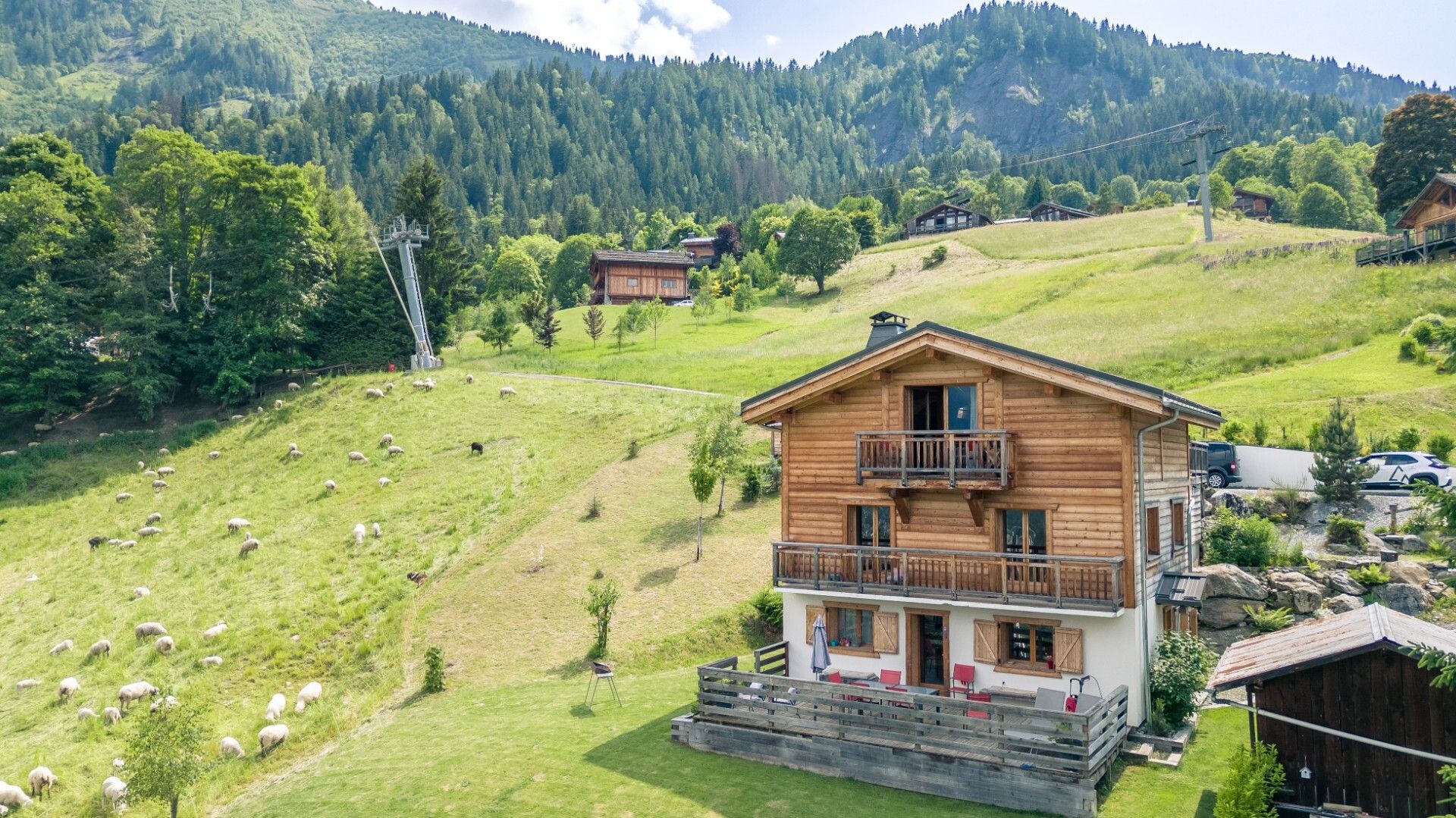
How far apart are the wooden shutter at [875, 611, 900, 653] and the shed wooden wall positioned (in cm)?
879

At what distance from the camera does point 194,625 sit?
110 ft

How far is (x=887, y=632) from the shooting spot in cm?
2359

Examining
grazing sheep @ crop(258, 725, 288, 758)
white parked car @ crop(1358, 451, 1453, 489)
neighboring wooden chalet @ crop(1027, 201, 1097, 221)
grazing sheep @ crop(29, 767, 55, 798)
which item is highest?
neighboring wooden chalet @ crop(1027, 201, 1097, 221)

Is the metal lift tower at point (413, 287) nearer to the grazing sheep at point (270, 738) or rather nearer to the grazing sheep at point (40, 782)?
the grazing sheep at point (270, 738)

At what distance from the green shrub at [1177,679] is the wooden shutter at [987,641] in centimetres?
327

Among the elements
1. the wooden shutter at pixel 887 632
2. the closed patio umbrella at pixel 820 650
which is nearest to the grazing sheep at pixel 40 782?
the closed patio umbrella at pixel 820 650

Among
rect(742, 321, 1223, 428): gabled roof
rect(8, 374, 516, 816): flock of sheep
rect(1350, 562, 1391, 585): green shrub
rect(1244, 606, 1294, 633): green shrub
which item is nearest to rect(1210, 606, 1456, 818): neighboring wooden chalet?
rect(742, 321, 1223, 428): gabled roof

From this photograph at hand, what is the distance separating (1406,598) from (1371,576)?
964 mm

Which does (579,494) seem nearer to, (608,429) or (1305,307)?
(608,429)

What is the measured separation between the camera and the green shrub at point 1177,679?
830 inches

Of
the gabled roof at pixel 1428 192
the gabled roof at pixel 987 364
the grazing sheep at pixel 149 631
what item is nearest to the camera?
the gabled roof at pixel 987 364

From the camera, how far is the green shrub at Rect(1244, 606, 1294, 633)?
2600 cm

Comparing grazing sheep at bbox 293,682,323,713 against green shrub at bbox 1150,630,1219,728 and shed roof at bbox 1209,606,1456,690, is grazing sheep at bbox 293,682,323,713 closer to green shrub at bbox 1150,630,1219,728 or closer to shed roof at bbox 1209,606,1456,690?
green shrub at bbox 1150,630,1219,728

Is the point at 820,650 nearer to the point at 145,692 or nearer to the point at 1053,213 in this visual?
the point at 145,692
